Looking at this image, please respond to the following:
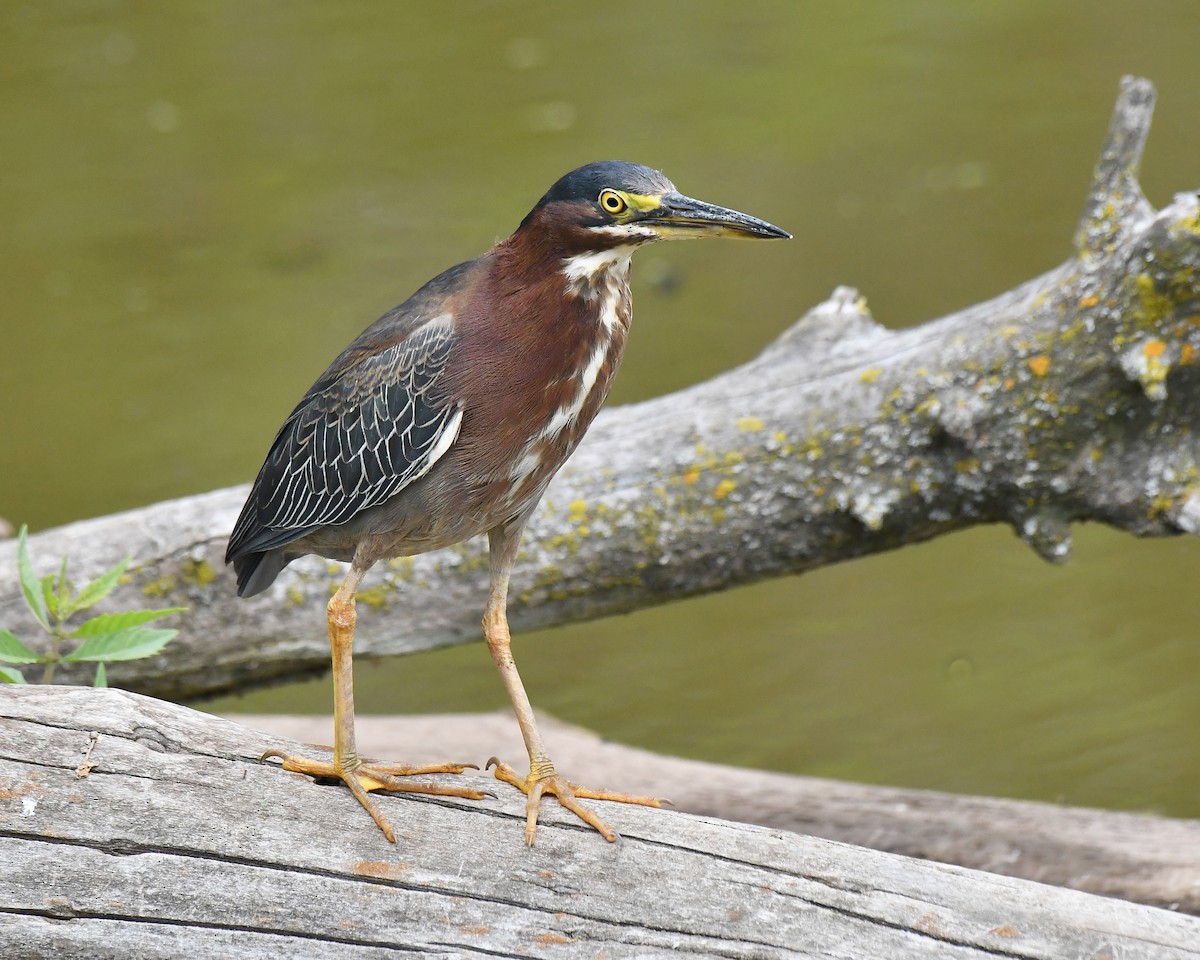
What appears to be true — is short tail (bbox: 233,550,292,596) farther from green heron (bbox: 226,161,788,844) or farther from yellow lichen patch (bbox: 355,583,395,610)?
yellow lichen patch (bbox: 355,583,395,610)

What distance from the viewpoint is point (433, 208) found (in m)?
6.15

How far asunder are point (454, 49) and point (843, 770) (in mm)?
4146

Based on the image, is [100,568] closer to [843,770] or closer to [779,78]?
[843,770]

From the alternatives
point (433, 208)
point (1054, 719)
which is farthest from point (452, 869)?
point (433, 208)

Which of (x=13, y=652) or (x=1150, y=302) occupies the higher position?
(x=1150, y=302)

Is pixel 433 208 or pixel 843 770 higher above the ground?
pixel 433 208

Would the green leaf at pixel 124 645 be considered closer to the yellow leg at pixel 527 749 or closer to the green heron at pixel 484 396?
the green heron at pixel 484 396

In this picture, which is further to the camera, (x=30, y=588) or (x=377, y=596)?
(x=377, y=596)

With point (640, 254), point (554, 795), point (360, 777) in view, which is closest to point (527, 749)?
point (554, 795)

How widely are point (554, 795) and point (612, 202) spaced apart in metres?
1.01

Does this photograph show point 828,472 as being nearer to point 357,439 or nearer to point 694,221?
point 694,221

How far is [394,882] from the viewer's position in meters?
2.05

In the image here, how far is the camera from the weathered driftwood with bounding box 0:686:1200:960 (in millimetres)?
1961

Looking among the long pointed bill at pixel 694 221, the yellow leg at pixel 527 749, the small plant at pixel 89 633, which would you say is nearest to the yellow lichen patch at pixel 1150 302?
the long pointed bill at pixel 694 221
